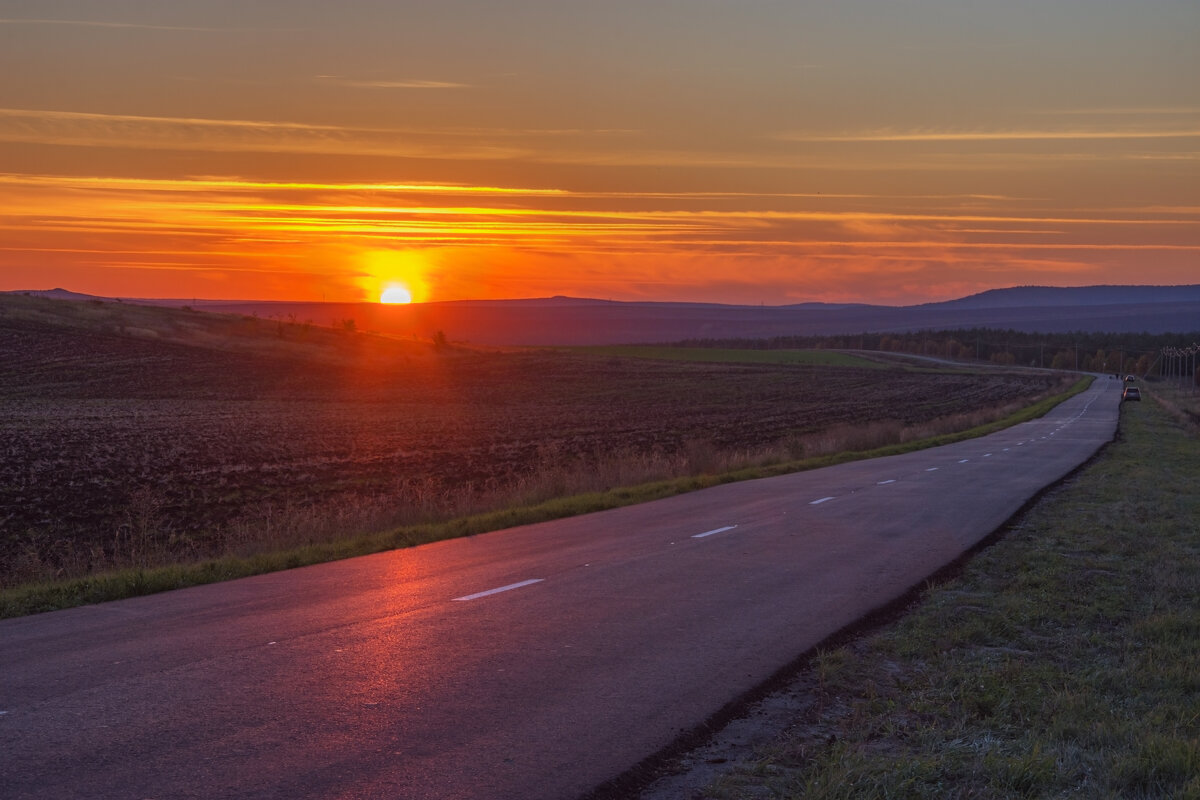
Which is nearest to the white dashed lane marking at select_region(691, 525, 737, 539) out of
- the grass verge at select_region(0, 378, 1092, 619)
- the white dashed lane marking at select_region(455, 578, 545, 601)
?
the grass verge at select_region(0, 378, 1092, 619)

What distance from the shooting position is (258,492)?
78.9 ft

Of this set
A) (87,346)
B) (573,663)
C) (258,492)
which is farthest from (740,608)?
(87,346)

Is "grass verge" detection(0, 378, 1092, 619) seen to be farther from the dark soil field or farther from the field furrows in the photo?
the field furrows

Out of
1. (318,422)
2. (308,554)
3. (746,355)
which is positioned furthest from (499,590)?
(746,355)

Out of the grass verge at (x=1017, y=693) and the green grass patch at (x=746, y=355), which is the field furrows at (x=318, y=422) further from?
the green grass patch at (x=746, y=355)

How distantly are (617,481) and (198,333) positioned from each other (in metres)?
87.3

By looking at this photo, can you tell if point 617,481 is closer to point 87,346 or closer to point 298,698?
point 298,698

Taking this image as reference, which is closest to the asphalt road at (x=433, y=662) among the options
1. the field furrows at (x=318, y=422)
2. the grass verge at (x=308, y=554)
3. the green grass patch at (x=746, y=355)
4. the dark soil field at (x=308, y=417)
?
the grass verge at (x=308, y=554)

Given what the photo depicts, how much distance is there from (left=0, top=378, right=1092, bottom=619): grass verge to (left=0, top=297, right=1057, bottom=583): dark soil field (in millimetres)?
1863

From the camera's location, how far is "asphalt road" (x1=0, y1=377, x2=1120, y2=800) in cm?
557

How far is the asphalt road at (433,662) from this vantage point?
5.57 m

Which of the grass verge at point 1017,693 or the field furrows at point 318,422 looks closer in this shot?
the grass verge at point 1017,693

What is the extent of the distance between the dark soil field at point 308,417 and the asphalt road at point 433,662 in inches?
179

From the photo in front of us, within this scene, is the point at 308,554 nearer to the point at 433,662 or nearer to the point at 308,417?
the point at 433,662
